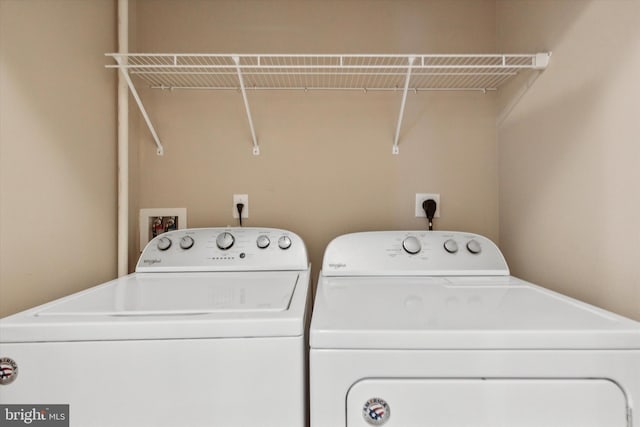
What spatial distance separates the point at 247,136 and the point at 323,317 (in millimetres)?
1045

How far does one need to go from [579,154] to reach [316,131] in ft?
3.16

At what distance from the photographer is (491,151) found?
1562 mm

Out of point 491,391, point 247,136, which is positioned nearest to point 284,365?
point 491,391

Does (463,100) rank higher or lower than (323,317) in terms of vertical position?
higher

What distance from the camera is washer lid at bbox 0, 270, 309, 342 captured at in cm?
66

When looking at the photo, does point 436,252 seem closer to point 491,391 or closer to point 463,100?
point 491,391

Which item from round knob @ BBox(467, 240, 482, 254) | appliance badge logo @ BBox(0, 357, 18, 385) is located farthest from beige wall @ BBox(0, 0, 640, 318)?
appliance badge logo @ BBox(0, 357, 18, 385)

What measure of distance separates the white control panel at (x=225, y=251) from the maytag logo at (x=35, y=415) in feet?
2.03

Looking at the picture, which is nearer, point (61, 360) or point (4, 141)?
point (61, 360)

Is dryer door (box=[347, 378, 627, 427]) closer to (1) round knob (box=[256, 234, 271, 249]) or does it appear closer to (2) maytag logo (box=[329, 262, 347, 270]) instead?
(2) maytag logo (box=[329, 262, 347, 270])

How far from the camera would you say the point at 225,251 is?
1276mm

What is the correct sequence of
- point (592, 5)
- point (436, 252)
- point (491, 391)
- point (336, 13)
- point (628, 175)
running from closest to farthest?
point (491, 391), point (628, 175), point (592, 5), point (436, 252), point (336, 13)

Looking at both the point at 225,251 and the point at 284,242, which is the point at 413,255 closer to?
the point at 284,242

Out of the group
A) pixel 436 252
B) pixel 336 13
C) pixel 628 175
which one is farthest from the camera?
pixel 336 13
